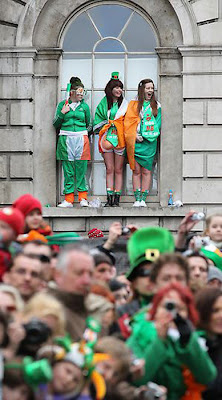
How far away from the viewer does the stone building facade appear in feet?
57.3

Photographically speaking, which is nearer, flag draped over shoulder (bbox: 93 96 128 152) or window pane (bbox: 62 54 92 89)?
flag draped over shoulder (bbox: 93 96 128 152)

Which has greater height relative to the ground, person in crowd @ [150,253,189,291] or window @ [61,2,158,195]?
window @ [61,2,158,195]

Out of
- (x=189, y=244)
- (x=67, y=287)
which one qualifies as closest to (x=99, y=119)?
(x=189, y=244)

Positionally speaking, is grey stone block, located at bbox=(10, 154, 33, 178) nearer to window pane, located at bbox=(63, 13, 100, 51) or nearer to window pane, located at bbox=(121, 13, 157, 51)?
window pane, located at bbox=(63, 13, 100, 51)

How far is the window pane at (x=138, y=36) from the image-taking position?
18000mm

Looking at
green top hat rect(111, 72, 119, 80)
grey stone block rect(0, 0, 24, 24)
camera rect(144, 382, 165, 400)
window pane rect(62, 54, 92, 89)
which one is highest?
grey stone block rect(0, 0, 24, 24)

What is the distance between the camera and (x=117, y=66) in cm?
1809

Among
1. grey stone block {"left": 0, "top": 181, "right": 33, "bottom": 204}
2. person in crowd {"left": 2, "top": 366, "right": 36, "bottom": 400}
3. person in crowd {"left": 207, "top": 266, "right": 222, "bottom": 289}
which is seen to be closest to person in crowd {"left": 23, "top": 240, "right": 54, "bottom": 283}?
person in crowd {"left": 207, "top": 266, "right": 222, "bottom": 289}

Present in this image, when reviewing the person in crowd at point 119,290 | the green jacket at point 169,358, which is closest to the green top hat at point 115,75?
the person in crowd at point 119,290

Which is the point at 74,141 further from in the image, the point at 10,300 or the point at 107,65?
the point at 10,300

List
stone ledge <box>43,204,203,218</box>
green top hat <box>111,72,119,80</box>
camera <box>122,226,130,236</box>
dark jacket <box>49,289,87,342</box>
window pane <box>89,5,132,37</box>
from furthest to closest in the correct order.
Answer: window pane <box>89,5,132,37</box>, green top hat <box>111,72,119,80</box>, stone ledge <box>43,204,203,218</box>, camera <box>122,226,130,236</box>, dark jacket <box>49,289,87,342</box>

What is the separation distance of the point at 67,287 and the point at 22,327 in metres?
0.96

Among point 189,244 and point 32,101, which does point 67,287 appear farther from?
point 32,101

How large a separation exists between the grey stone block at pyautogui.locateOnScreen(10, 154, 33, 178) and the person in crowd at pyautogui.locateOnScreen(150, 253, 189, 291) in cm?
1037
